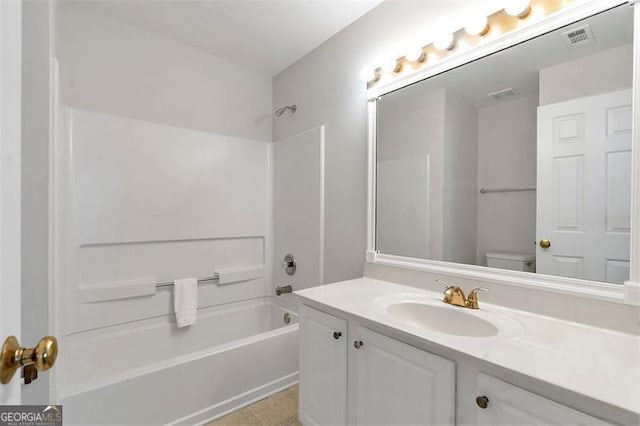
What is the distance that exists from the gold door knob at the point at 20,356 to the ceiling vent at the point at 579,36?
1.80m

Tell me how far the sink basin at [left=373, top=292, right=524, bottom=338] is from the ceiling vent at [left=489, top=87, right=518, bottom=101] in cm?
91

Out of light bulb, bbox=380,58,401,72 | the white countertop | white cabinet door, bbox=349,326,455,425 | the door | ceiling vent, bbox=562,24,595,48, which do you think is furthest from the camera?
light bulb, bbox=380,58,401,72

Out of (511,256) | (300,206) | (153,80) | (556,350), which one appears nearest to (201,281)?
(300,206)

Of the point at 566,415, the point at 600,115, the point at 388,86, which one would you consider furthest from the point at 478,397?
the point at 388,86

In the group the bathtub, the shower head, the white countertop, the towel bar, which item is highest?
the shower head

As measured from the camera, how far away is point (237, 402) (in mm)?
1743

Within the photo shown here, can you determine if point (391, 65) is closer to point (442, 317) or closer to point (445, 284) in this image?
point (445, 284)

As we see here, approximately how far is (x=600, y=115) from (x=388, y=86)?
0.97 metres

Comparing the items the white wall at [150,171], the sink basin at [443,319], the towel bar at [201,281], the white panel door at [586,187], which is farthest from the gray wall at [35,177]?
the white panel door at [586,187]

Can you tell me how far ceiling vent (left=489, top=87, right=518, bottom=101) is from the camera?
1.24 m

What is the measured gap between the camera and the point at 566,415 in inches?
26.7

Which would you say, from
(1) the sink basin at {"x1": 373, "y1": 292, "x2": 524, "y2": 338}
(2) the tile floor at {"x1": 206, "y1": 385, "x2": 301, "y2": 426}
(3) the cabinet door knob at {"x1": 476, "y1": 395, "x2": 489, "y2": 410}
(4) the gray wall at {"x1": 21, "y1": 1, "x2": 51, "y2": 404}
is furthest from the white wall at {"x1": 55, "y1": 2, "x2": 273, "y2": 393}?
(3) the cabinet door knob at {"x1": 476, "y1": 395, "x2": 489, "y2": 410}

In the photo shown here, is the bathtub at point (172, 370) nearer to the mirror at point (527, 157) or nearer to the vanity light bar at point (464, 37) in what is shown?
the mirror at point (527, 157)

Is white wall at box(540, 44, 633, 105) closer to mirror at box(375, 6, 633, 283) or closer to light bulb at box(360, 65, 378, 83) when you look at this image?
mirror at box(375, 6, 633, 283)
